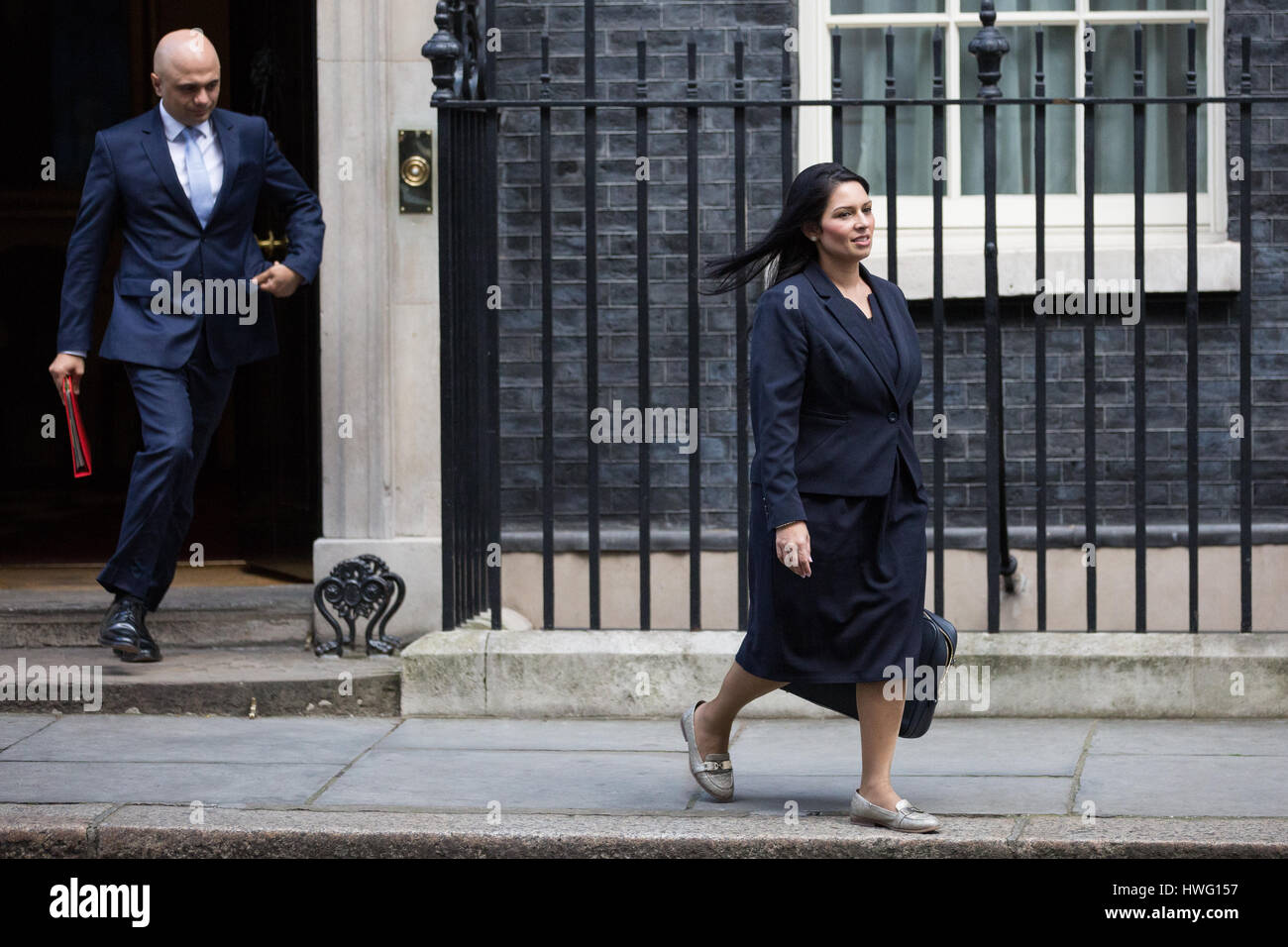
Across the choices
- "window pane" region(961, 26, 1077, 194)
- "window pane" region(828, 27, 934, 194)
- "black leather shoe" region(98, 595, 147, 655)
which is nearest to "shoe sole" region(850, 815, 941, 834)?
"black leather shoe" region(98, 595, 147, 655)

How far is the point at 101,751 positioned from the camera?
19.4 feet

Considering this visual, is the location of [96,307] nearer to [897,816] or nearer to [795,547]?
[795,547]

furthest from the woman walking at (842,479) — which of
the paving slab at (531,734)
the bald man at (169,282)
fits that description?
the bald man at (169,282)

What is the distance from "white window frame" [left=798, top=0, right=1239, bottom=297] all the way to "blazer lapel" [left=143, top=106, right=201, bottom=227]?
106 inches

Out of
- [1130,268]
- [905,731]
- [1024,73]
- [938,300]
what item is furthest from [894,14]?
[905,731]

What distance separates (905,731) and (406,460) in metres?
2.91

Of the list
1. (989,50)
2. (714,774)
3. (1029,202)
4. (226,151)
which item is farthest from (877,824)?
(1029,202)

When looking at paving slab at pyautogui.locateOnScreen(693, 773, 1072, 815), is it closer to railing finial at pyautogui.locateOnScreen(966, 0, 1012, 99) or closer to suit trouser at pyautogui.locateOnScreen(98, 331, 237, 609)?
suit trouser at pyautogui.locateOnScreen(98, 331, 237, 609)

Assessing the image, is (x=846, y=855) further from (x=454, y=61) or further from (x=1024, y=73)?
(x=1024, y=73)

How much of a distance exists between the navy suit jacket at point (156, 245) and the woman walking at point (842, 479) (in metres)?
2.44

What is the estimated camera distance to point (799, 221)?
5012 millimetres

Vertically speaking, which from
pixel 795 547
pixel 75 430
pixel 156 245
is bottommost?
pixel 795 547

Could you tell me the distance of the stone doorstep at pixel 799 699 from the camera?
6379 mm

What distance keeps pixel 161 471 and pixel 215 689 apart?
31.4 inches
